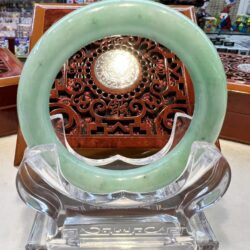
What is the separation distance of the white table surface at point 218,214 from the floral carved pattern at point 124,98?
6.5 inches

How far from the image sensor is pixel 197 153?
0.51m

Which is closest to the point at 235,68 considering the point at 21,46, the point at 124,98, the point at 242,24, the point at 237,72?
the point at 237,72

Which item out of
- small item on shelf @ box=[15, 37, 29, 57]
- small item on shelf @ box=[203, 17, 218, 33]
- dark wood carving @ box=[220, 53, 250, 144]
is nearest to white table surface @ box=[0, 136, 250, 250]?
dark wood carving @ box=[220, 53, 250, 144]

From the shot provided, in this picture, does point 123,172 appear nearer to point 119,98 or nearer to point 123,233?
point 123,233

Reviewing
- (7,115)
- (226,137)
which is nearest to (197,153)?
(226,137)

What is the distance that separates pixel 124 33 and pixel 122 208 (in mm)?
245

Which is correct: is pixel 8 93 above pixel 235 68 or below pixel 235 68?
below

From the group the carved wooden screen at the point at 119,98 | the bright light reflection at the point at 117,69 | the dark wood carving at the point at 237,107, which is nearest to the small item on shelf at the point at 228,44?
the dark wood carving at the point at 237,107

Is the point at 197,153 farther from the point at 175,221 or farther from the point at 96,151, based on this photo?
the point at 96,151

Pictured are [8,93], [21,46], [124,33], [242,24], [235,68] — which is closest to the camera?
[124,33]

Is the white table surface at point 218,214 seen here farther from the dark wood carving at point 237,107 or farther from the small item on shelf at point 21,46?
the small item on shelf at point 21,46

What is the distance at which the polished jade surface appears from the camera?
0.46 m

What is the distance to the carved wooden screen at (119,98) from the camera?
2.31 feet

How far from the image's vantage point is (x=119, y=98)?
732mm
